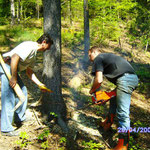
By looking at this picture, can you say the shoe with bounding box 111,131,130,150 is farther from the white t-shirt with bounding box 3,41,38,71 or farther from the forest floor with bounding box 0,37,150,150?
the white t-shirt with bounding box 3,41,38,71

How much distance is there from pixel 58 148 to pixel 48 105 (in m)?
1.06

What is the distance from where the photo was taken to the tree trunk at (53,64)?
3227mm

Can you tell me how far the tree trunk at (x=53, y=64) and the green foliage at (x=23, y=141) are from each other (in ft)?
2.89

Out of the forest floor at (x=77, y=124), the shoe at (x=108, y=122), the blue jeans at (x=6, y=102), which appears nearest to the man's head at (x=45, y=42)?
the blue jeans at (x=6, y=102)

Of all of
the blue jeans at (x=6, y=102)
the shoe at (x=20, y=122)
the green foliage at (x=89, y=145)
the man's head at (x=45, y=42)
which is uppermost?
the man's head at (x=45, y=42)

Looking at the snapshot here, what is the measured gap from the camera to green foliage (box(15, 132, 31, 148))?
263 cm

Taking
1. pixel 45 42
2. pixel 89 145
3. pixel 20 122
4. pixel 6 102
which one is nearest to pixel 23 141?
pixel 20 122

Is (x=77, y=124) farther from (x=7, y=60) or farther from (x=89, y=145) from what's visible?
(x=7, y=60)

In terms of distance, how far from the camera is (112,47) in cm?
1438

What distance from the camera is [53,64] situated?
3.42m

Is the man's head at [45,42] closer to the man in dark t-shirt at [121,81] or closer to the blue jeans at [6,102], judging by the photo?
the blue jeans at [6,102]

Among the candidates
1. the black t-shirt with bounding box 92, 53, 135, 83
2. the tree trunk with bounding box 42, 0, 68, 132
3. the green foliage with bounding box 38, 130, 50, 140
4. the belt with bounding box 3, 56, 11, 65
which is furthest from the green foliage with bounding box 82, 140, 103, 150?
the belt with bounding box 3, 56, 11, 65

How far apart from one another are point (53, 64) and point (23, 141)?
1660 mm

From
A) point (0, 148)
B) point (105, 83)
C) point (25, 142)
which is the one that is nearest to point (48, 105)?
point (25, 142)
